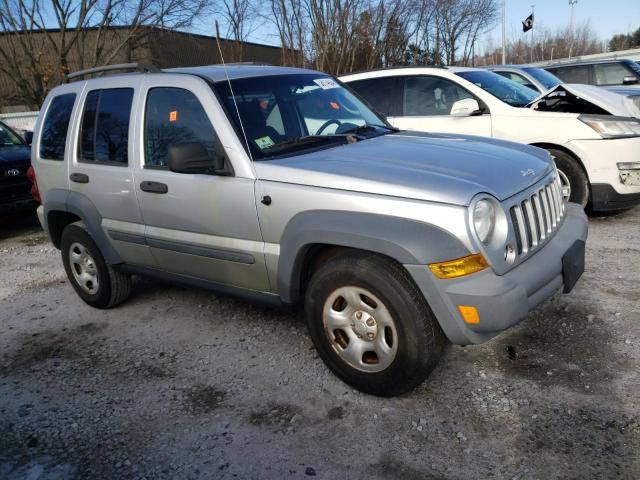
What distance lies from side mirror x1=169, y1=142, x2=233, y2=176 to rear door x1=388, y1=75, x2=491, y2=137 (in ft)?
12.6

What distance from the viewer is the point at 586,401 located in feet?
9.27

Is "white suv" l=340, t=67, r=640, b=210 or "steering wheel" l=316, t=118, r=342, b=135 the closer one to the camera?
"steering wheel" l=316, t=118, r=342, b=135

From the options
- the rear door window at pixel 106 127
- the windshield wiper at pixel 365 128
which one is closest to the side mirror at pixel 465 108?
the windshield wiper at pixel 365 128

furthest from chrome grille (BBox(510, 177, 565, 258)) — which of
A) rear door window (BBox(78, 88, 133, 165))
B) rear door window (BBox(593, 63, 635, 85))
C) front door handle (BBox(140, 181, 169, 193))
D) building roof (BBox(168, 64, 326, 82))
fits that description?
rear door window (BBox(593, 63, 635, 85))

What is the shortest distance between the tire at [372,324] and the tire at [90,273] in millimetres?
2121

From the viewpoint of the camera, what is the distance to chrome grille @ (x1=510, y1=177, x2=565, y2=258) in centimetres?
277

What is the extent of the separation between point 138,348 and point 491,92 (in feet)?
16.1

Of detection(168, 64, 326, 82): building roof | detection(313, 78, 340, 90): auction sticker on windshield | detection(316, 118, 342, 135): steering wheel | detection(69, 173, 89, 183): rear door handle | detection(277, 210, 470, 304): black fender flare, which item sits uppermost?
detection(168, 64, 326, 82): building roof

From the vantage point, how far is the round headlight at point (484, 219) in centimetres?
257

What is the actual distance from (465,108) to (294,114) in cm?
309

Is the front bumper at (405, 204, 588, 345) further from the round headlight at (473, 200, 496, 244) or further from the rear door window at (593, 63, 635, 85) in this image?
the rear door window at (593, 63, 635, 85)

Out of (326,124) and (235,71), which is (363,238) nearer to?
(326,124)

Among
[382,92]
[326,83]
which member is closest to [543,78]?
[382,92]

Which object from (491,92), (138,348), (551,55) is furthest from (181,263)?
(551,55)
